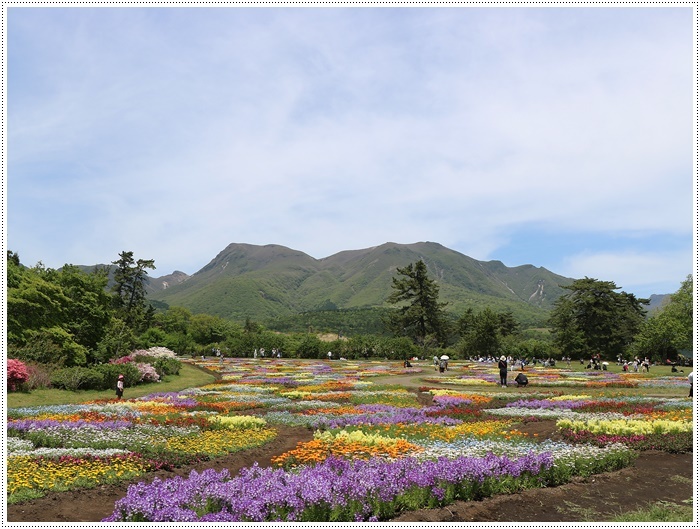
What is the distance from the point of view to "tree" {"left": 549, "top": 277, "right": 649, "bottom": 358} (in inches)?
3007

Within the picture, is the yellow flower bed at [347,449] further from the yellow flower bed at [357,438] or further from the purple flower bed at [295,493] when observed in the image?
the purple flower bed at [295,493]

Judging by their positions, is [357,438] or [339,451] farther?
[357,438]

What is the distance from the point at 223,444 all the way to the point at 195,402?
9774 mm

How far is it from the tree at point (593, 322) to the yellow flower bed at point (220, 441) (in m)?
71.4

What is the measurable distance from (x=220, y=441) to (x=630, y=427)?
36.9ft

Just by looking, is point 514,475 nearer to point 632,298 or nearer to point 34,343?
point 34,343

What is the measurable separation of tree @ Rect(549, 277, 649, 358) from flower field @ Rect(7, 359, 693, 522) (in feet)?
194

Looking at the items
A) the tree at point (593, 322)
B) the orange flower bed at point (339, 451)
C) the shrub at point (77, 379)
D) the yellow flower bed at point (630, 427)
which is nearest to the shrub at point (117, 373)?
the shrub at point (77, 379)

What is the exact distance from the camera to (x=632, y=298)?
11006 cm

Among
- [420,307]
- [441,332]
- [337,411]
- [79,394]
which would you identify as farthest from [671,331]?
[79,394]

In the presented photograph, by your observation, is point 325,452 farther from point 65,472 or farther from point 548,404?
point 548,404

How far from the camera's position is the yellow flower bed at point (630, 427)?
525 inches

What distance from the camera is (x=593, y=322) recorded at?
79.9 meters
